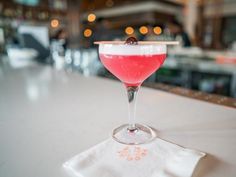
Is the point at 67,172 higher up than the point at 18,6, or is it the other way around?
the point at 18,6

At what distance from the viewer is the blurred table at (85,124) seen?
0.96ft

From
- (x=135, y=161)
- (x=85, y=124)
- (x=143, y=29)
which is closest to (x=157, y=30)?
(x=143, y=29)

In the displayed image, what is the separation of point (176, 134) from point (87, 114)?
213mm

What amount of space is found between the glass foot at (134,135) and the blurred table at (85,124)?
18 millimetres

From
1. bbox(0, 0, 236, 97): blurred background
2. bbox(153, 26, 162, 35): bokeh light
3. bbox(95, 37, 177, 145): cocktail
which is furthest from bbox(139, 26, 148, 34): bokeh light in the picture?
bbox(95, 37, 177, 145): cocktail

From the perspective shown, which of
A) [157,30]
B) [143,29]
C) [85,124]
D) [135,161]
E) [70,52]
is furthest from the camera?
[157,30]

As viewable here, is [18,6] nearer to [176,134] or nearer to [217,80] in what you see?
[217,80]

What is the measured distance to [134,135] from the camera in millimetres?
378

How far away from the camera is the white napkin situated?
262mm

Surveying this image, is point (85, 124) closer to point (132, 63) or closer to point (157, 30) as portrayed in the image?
point (132, 63)

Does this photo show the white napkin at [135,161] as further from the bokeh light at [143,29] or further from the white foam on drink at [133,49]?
the bokeh light at [143,29]

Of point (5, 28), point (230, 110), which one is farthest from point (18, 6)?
point (230, 110)

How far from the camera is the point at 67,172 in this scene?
271 millimetres

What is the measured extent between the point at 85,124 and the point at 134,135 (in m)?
0.11
